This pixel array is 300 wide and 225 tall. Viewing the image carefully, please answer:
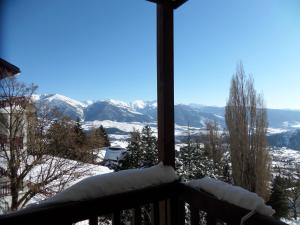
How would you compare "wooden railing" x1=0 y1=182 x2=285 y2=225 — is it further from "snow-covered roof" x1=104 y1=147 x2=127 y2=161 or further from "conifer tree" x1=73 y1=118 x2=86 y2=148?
"conifer tree" x1=73 y1=118 x2=86 y2=148

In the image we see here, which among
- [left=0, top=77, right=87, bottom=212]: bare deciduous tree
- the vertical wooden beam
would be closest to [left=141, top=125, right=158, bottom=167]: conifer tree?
the vertical wooden beam

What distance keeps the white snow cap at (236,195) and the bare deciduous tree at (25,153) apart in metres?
7.74

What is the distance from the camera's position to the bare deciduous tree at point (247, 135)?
30.5ft

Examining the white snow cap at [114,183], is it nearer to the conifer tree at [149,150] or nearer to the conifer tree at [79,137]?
the conifer tree at [149,150]

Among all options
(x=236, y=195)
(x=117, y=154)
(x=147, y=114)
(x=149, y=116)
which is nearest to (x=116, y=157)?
(x=117, y=154)

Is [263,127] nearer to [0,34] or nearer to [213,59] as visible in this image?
[213,59]

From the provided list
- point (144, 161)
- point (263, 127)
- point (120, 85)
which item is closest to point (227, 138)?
point (263, 127)

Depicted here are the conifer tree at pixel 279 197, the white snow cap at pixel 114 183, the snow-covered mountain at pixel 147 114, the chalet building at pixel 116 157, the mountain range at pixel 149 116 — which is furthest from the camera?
the snow-covered mountain at pixel 147 114

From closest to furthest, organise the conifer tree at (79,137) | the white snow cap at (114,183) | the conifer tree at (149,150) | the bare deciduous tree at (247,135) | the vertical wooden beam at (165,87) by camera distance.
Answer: the white snow cap at (114,183) < the vertical wooden beam at (165,87) < the conifer tree at (149,150) < the bare deciduous tree at (247,135) < the conifer tree at (79,137)

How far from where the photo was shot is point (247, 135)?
31.8ft

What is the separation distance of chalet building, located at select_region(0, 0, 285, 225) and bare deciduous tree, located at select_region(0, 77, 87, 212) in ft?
24.0

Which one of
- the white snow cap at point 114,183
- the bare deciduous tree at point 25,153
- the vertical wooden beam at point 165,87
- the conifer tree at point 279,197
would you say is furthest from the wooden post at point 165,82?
the conifer tree at point 279,197

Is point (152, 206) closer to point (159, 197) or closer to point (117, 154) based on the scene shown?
point (159, 197)

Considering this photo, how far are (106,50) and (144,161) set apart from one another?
17.2 m
